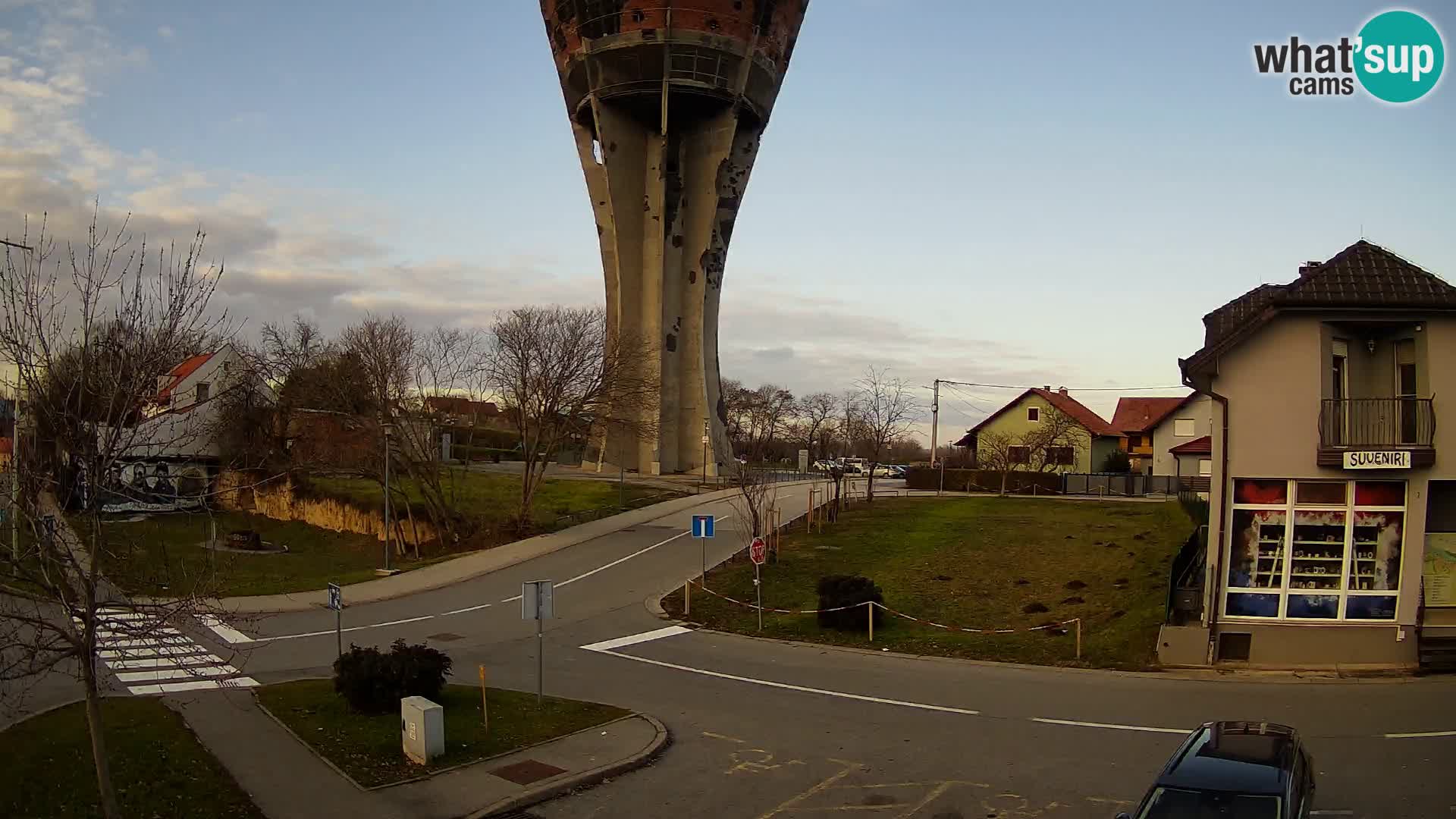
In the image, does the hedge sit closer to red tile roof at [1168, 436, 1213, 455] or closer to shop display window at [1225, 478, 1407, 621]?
red tile roof at [1168, 436, 1213, 455]

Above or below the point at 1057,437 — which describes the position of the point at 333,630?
below

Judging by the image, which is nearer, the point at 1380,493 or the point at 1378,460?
the point at 1378,460

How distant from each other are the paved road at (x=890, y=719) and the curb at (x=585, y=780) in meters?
0.23

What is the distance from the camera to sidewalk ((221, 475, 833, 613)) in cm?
2562

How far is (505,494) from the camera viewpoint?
51094mm

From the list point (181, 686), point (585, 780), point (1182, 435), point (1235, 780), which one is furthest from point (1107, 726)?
point (1182, 435)

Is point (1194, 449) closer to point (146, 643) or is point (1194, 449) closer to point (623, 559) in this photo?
point (623, 559)

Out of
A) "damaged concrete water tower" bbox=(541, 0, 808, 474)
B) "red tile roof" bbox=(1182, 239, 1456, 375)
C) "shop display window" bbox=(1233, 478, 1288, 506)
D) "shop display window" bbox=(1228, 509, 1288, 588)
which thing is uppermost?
"damaged concrete water tower" bbox=(541, 0, 808, 474)

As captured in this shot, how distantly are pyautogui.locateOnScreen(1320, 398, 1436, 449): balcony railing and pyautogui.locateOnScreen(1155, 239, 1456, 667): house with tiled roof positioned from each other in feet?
0.09

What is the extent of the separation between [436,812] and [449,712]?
3.89 metres

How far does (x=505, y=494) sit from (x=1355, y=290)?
41.4 m

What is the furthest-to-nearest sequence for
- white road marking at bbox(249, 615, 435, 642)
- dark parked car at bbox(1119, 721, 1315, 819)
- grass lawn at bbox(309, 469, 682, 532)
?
grass lawn at bbox(309, 469, 682, 532) < white road marking at bbox(249, 615, 435, 642) < dark parked car at bbox(1119, 721, 1315, 819)

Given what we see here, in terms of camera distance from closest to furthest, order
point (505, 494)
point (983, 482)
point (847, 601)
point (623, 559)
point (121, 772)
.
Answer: point (121, 772) < point (847, 601) < point (623, 559) < point (505, 494) < point (983, 482)

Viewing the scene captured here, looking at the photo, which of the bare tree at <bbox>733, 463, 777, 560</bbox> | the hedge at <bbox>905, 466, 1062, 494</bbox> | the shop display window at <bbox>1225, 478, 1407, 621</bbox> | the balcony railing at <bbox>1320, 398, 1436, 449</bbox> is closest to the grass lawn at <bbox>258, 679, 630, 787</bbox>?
the shop display window at <bbox>1225, 478, 1407, 621</bbox>
